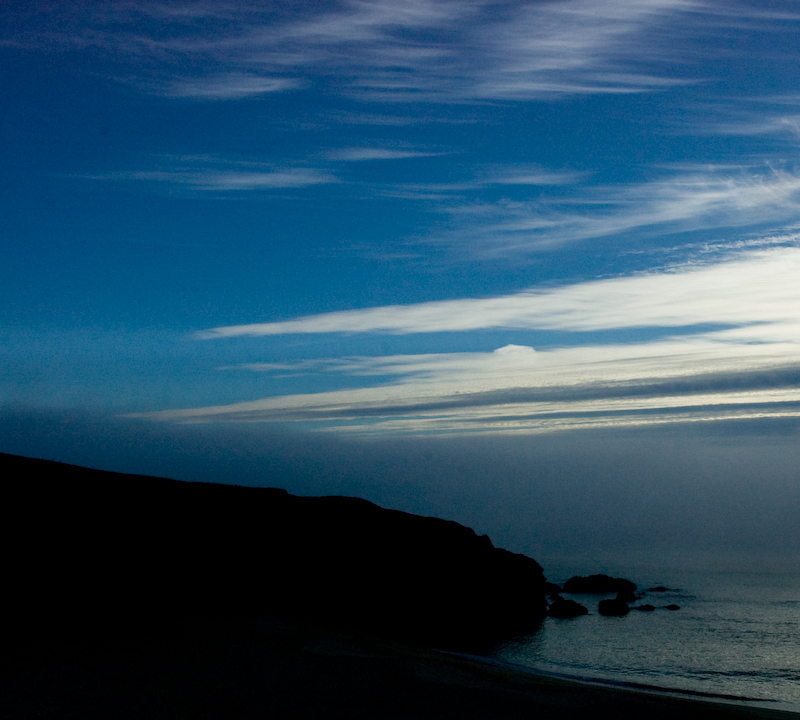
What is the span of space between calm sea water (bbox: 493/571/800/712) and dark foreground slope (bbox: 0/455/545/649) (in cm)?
492

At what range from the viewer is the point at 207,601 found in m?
32.1

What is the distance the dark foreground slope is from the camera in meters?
28.8

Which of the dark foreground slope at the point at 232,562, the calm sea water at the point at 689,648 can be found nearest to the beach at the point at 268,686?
the dark foreground slope at the point at 232,562

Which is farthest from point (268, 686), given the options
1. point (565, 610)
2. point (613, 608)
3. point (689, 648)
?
point (613, 608)

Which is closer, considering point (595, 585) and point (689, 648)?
point (689, 648)

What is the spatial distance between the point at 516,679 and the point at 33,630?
19336 mm

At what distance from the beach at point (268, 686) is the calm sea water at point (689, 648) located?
25.8 ft

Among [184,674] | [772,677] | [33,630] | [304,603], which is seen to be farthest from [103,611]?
[772,677]

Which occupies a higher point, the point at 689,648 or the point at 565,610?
the point at 689,648

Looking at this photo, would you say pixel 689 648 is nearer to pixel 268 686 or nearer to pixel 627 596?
pixel 627 596

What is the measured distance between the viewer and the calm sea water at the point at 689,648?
29656 mm

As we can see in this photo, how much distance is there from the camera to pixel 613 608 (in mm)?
53781

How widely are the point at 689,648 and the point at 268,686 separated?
31739mm

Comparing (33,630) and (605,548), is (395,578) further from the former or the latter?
(605,548)
